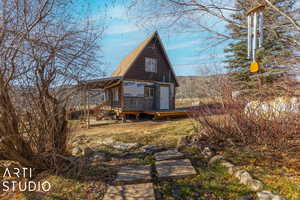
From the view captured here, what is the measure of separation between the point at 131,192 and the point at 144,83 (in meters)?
11.4

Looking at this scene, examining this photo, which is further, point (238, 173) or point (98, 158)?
point (98, 158)

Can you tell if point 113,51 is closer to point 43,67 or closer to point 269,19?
point 43,67

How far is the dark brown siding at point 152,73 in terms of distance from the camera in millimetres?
12926

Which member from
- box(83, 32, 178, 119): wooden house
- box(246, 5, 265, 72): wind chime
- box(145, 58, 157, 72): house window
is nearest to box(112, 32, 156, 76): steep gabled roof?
box(83, 32, 178, 119): wooden house

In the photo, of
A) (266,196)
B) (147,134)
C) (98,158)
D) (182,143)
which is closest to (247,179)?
(266,196)

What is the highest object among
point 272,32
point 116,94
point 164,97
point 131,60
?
point 131,60

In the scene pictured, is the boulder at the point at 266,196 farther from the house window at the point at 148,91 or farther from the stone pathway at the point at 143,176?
the house window at the point at 148,91

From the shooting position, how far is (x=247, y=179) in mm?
2441

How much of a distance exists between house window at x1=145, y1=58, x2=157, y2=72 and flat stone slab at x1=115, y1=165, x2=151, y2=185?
11.1 m

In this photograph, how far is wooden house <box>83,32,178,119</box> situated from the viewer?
12656 millimetres

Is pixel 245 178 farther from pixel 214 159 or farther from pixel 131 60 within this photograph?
pixel 131 60

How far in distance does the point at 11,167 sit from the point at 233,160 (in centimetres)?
391

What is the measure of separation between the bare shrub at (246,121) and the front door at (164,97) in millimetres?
9499

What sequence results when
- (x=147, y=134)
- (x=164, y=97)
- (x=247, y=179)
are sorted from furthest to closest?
(x=164, y=97) → (x=147, y=134) → (x=247, y=179)
